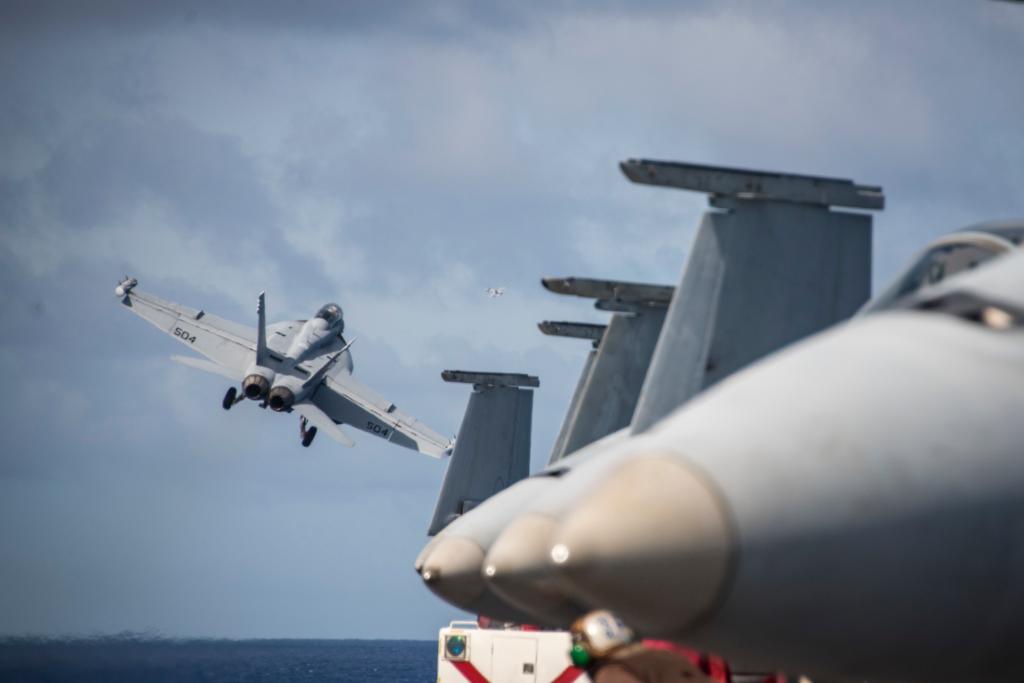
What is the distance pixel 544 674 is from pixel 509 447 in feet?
26.6

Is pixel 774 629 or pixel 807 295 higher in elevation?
pixel 807 295

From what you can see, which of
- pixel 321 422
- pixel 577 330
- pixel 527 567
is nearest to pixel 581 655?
pixel 527 567

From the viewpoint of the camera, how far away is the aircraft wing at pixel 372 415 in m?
51.7

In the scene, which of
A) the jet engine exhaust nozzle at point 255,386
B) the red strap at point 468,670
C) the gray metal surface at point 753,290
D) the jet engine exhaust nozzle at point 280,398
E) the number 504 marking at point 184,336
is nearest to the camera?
the gray metal surface at point 753,290

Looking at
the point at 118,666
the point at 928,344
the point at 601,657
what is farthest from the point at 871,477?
the point at 118,666

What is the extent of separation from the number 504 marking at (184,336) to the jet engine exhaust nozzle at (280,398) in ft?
25.9

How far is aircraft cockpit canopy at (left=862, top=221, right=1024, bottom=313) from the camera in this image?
6.63 meters

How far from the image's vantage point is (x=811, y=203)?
32.1 feet

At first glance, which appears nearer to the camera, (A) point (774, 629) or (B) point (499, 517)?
(A) point (774, 629)

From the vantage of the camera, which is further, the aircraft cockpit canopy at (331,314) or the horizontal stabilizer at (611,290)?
the aircraft cockpit canopy at (331,314)

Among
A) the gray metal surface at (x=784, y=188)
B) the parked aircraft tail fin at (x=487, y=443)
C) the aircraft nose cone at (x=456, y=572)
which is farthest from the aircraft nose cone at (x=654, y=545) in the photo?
the parked aircraft tail fin at (x=487, y=443)

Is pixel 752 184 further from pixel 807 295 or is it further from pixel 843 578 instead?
pixel 843 578

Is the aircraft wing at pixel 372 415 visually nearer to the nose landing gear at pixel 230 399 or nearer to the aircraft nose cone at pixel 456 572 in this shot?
the nose landing gear at pixel 230 399

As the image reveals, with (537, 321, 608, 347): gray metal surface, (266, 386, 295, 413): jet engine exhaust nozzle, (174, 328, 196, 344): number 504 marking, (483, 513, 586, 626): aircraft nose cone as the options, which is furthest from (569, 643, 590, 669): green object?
(174, 328, 196, 344): number 504 marking
